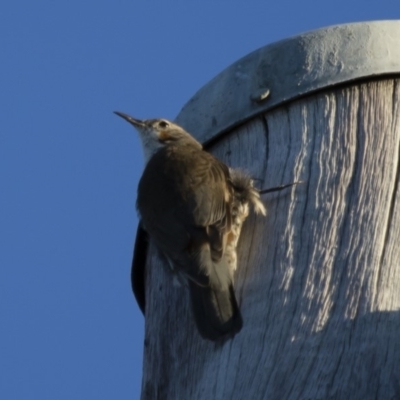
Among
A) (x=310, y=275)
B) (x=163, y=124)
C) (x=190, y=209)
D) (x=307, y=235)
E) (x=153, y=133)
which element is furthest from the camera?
(x=153, y=133)

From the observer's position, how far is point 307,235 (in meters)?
4.77

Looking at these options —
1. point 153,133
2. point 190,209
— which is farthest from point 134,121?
point 190,209

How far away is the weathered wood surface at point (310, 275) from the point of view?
423 centimetres

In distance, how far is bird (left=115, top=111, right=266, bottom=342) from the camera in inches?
189

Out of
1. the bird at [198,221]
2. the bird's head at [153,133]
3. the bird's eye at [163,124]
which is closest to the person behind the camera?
the bird at [198,221]

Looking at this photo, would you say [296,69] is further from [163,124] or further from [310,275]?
[163,124]

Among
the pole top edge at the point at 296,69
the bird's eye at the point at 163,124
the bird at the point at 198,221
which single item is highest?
the bird's eye at the point at 163,124

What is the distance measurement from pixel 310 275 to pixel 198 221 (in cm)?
94

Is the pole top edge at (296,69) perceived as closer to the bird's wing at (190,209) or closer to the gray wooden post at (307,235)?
the gray wooden post at (307,235)

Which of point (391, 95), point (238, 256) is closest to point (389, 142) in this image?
point (391, 95)

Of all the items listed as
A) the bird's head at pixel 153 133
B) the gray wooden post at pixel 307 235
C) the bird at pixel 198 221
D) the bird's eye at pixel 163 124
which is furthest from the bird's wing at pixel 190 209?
the bird's eye at pixel 163 124

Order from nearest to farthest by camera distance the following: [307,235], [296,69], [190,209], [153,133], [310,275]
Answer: [310,275] → [307,235] → [296,69] → [190,209] → [153,133]

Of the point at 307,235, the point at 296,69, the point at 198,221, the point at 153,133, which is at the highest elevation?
the point at 153,133

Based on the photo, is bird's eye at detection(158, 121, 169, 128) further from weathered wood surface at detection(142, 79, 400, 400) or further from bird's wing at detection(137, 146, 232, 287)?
weathered wood surface at detection(142, 79, 400, 400)
